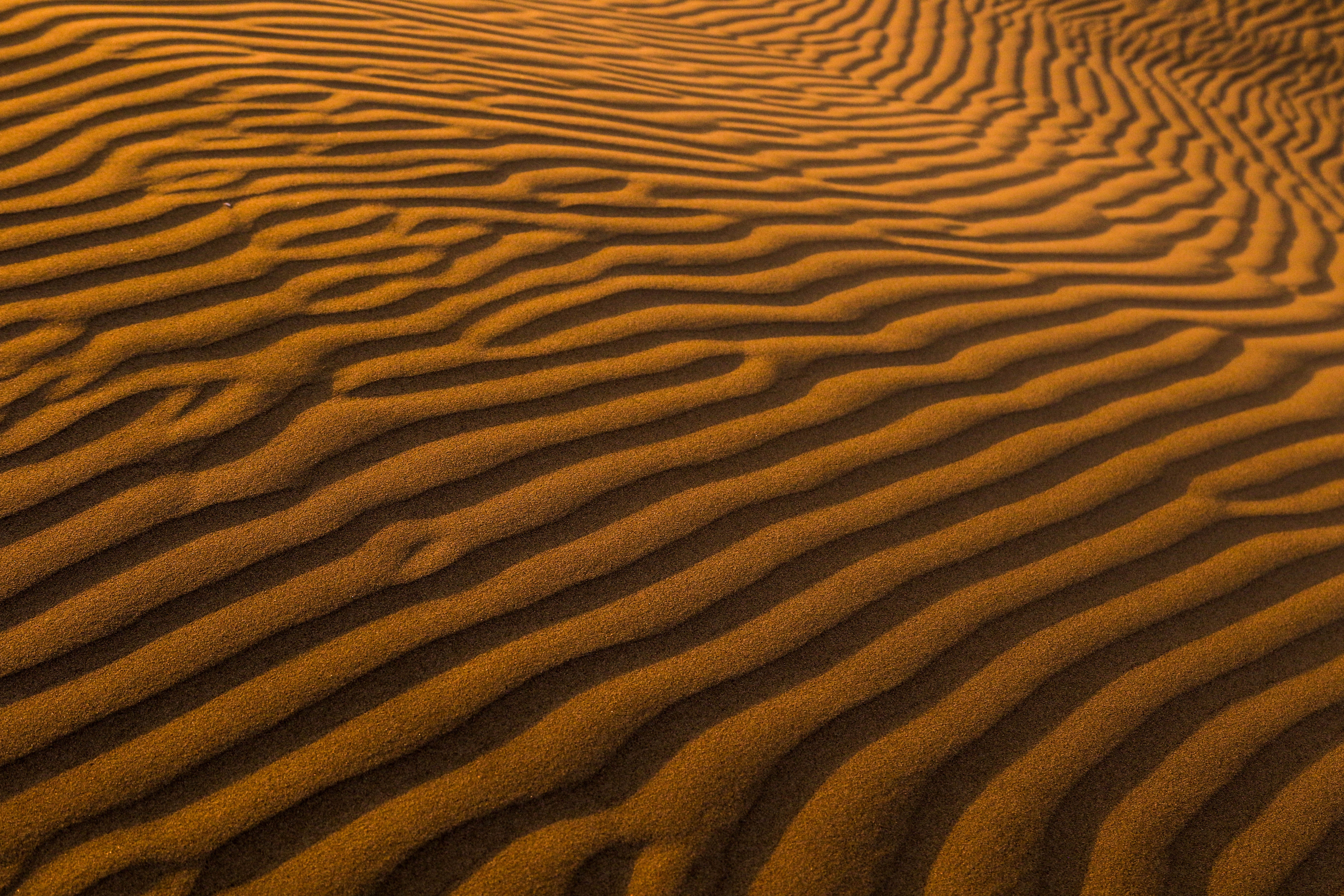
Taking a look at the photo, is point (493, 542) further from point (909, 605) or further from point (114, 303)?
point (114, 303)

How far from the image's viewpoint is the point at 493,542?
1979 mm

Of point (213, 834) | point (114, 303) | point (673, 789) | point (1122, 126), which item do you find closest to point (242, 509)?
point (213, 834)

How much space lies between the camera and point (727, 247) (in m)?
3.10

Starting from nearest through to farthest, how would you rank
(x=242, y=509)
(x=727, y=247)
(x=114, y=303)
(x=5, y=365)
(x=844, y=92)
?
(x=242, y=509), (x=5, y=365), (x=114, y=303), (x=727, y=247), (x=844, y=92)

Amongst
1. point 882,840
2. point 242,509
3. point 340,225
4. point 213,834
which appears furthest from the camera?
point 340,225

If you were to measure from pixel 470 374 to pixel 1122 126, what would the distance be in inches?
184

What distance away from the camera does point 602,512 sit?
2.08m

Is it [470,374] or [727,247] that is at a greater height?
[727,247]

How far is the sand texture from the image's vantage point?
1600 millimetres

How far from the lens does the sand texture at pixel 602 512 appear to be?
1600mm

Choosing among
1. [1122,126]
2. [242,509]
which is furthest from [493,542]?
[1122,126]

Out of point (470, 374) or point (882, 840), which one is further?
point (470, 374)

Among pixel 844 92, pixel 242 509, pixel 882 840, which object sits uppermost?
pixel 844 92

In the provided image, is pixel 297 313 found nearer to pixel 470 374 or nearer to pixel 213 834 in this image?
pixel 470 374
